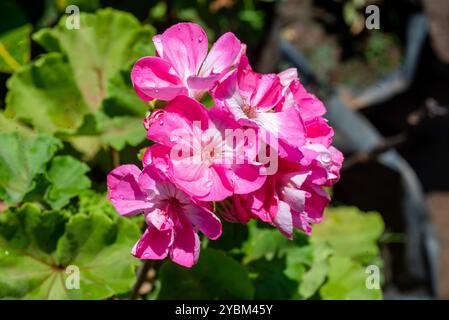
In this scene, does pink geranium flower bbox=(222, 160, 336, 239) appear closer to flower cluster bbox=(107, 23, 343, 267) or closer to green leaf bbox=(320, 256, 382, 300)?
flower cluster bbox=(107, 23, 343, 267)

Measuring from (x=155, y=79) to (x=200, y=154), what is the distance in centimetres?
11

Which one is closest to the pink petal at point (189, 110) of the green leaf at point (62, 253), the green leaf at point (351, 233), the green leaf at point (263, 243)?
the green leaf at point (62, 253)

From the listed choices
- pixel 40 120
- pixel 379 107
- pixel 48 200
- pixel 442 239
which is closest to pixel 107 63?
pixel 40 120

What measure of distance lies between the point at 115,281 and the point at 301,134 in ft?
1.37

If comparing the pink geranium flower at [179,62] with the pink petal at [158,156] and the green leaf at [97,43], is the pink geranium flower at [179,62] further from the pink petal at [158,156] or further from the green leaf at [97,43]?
the green leaf at [97,43]

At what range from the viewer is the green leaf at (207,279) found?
108 centimetres

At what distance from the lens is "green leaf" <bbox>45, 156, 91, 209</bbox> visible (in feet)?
3.44

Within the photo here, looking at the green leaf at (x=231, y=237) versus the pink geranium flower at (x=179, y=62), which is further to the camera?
the green leaf at (x=231, y=237)

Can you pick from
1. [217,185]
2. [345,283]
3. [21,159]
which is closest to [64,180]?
[21,159]

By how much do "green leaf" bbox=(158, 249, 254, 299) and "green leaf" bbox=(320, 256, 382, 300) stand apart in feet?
0.70

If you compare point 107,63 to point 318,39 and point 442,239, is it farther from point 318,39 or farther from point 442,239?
point 442,239

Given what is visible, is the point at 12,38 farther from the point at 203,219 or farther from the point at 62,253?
the point at 203,219

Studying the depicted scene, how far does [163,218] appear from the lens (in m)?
0.79

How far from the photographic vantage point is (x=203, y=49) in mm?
815
